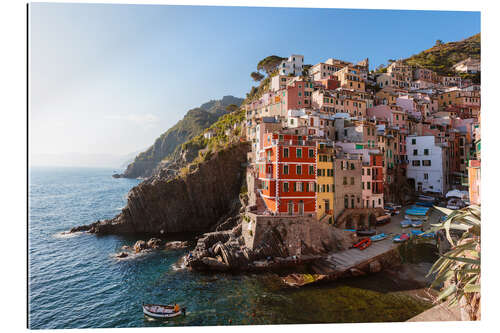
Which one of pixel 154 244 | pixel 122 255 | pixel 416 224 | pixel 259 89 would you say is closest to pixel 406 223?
pixel 416 224

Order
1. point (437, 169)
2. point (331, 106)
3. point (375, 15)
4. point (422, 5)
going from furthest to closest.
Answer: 1. point (331, 106)
2. point (437, 169)
3. point (375, 15)
4. point (422, 5)

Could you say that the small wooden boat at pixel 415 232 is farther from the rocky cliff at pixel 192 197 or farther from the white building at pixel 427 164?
the rocky cliff at pixel 192 197

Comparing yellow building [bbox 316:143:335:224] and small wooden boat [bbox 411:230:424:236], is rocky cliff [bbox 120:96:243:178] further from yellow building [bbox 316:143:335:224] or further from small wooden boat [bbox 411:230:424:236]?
small wooden boat [bbox 411:230:424:236]

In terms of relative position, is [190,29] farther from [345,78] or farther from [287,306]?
[345,78]

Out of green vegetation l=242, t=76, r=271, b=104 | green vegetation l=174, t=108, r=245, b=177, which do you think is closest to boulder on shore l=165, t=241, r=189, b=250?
green vegetation l=174, t=108, r=245, b=177

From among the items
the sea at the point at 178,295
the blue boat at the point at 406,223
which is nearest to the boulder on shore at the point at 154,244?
the sea at the point at 178,295

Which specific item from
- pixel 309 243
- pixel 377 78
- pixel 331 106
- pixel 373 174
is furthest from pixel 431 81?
pixel 309 243
